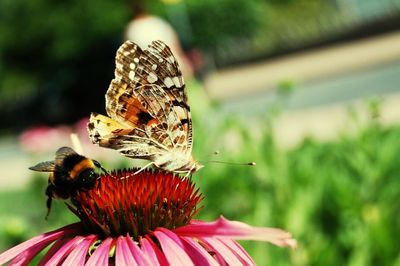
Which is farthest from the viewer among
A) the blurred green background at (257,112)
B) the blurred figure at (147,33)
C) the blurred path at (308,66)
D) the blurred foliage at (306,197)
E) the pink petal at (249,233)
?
the blurred path at (308,66)

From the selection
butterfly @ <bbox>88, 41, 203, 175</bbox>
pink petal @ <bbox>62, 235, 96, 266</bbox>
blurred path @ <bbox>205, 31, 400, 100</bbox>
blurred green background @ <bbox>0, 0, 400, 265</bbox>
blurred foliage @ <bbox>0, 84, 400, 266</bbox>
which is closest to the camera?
pink petal @ <bbox>62, 235, 96, 266</bbox>

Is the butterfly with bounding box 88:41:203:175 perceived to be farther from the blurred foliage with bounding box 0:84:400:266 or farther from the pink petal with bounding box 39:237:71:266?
the blurred foliage with bounding box 0:84:400:266

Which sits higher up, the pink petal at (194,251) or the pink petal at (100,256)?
the pink petal at (100,256)

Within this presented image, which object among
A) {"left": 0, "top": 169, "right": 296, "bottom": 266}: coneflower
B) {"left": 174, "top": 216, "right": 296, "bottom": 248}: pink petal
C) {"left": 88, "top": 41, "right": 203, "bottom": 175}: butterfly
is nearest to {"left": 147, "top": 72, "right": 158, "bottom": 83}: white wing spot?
{"left": 88, "top": 41, "right": 203, "bottom": 175}: butterfly

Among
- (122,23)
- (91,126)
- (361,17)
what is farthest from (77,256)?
(361,17)

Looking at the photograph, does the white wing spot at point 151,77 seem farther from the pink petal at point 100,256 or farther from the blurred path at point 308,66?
the blurred path at point 308,66

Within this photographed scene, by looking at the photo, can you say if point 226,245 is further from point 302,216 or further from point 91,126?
point 302,216

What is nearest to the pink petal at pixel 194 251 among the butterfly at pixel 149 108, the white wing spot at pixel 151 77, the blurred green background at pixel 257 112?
the butterfly at pixel 149 108
